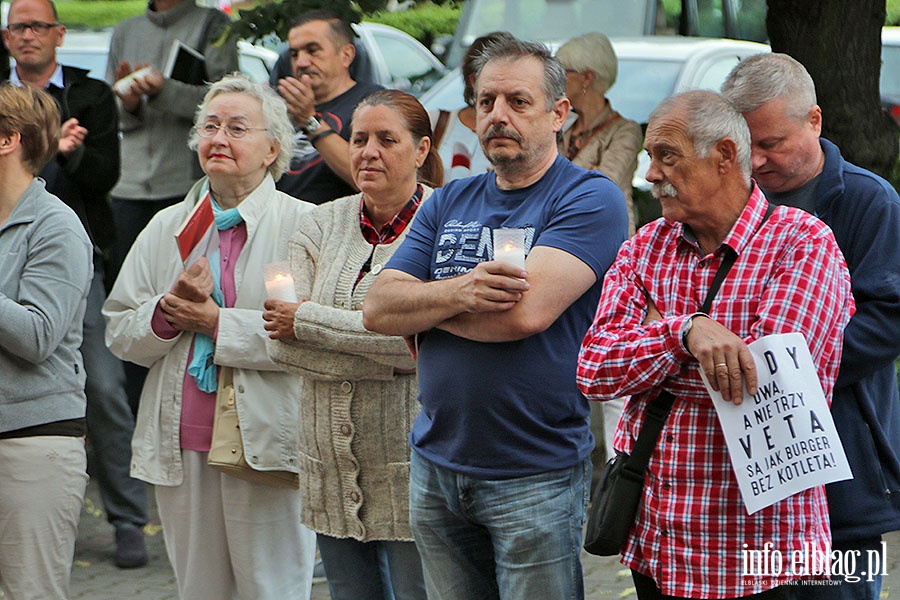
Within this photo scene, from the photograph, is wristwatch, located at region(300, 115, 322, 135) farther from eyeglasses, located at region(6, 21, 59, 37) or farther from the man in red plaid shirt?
the man in red plaid shirt

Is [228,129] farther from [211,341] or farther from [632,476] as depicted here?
[632,476]

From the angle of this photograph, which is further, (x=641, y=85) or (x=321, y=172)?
(x=641, y=85)

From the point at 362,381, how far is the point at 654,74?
187 inches

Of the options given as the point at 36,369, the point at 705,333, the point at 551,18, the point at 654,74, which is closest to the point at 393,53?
the point at 551,18

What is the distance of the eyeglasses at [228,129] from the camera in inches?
184

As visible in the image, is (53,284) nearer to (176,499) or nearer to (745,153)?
(176,499)

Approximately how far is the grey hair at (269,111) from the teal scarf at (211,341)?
0.89 feet

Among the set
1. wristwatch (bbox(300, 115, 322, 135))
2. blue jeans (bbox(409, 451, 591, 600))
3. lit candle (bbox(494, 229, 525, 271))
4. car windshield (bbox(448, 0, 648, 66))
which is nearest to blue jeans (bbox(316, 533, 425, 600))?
blue jeans (bbox(409, 451, 591, 600))

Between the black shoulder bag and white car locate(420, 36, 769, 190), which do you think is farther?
white car locate(420, 36, 769, 190)

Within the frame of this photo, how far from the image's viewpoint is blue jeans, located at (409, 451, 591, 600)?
3.54 meters

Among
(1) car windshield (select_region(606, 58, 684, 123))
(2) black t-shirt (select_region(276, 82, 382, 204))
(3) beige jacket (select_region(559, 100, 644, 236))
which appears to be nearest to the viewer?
(2) black t-shirt (select_region(276, 82, 382, 204))

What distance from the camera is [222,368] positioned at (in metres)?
4.58

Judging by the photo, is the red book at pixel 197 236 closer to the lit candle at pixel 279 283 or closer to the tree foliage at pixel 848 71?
the lit candle at pixel 279 283

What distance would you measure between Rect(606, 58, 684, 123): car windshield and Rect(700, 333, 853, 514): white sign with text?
16.7ft
